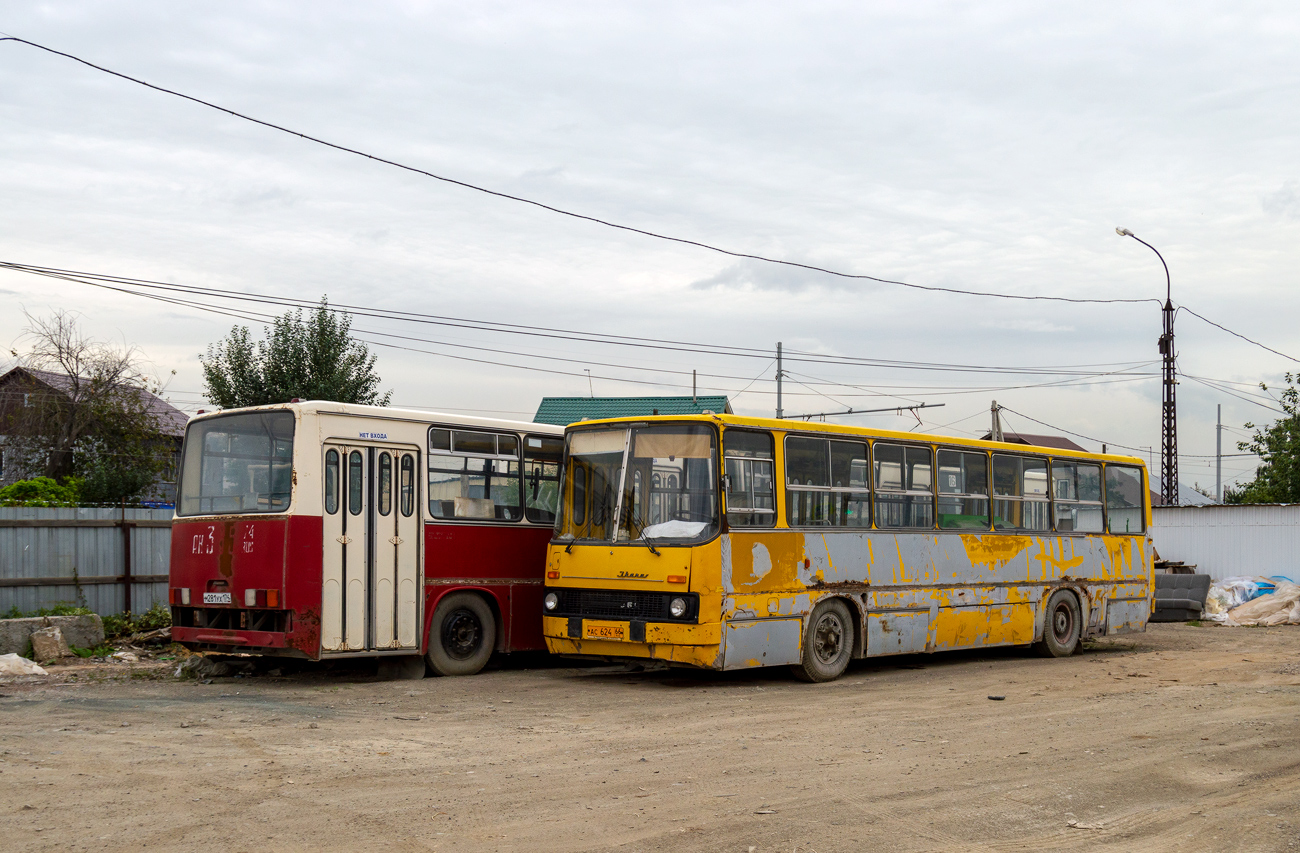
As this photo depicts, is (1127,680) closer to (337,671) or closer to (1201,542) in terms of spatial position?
(337,671)

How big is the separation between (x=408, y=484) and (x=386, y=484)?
0.27 metres

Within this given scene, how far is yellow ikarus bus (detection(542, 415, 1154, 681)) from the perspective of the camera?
12.2m

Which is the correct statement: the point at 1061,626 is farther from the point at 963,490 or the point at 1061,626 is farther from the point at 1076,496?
the point at 963,490

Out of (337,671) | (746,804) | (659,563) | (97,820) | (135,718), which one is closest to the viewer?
(97,820)

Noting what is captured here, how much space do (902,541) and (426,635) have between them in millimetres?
5543

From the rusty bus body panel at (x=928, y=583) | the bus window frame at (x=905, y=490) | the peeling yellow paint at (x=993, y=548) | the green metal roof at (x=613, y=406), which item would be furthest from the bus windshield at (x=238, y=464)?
the green metal roof at (x=613, y=406)

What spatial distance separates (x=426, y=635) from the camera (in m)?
12.9

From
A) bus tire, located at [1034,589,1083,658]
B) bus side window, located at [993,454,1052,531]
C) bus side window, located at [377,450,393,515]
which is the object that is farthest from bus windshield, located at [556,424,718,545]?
bus tire, located at [1034,589,1083,658]

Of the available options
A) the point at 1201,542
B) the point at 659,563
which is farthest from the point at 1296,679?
the point at 1201,542

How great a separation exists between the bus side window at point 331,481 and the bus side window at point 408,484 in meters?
0.83

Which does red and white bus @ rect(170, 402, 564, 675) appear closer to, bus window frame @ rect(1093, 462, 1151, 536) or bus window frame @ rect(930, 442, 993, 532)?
bus window frame @ rect(930, 442, 993, 532)

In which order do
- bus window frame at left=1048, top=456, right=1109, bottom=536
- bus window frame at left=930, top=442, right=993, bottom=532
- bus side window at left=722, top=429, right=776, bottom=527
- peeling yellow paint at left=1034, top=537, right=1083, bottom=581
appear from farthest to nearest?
1. bus window frame at left=1048, top=456, right=1109, bottom=536
2. peeling yellow paint at left=1034, top=537, right=1083, bottom=581
3. bus window frame at left=930, top=442, right=993, bottom=532
4. bus side window at left=722, top=429, right=776, bottom=527

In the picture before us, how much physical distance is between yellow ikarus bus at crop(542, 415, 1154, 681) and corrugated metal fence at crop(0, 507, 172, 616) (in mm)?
6165

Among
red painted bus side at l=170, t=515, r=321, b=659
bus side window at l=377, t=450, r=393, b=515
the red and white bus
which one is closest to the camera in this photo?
red painted bus side at l=170, t=515, r=321, b=659
